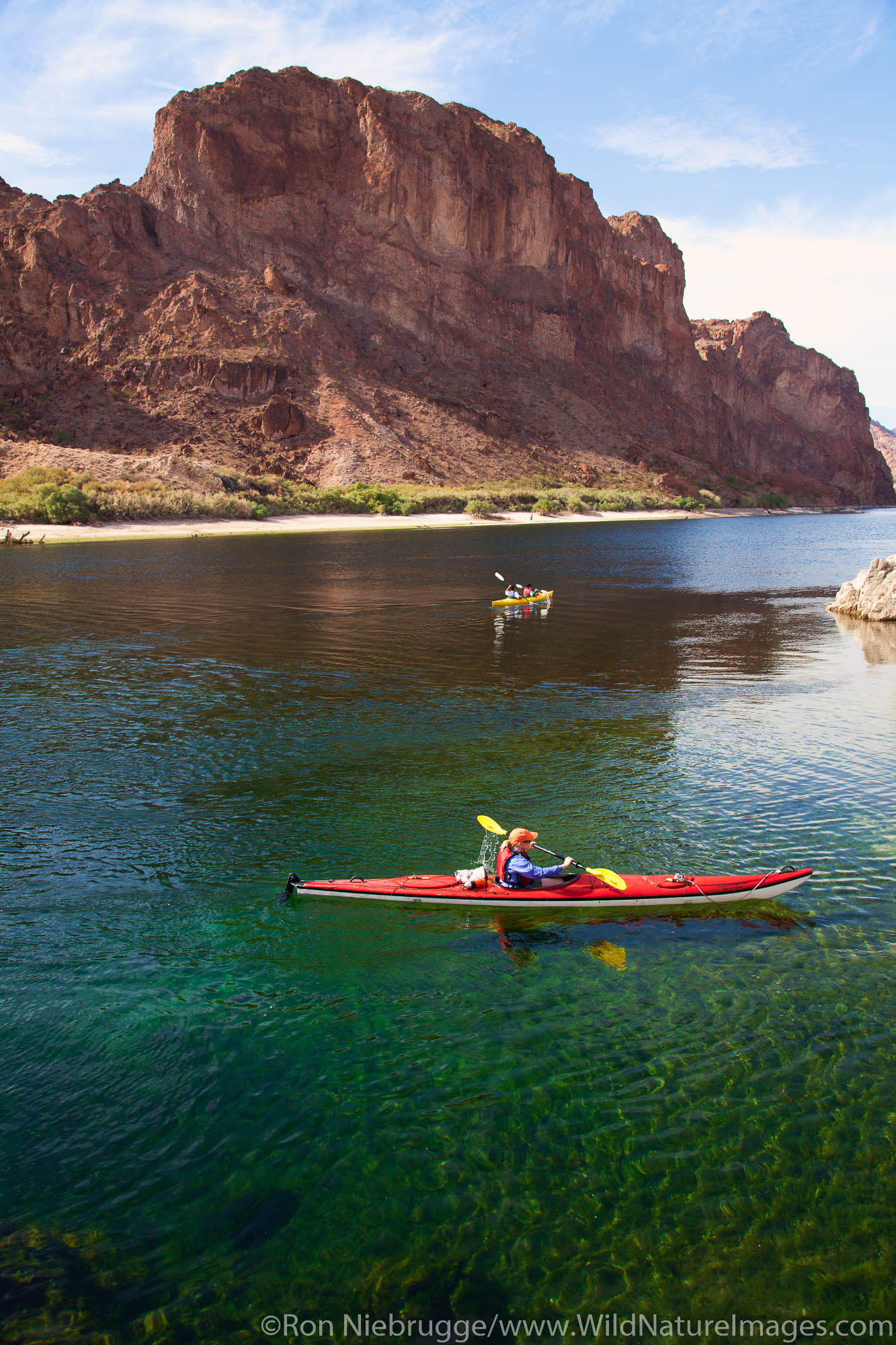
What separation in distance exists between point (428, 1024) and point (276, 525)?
73.4 metres

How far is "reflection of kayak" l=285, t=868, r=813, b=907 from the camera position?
952 centimetres

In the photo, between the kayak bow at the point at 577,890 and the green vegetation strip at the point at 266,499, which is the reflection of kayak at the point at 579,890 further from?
the green vegetation strip at the point at 266,499

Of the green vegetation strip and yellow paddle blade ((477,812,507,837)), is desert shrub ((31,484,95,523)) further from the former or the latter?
yellow paddle blade ((477,812,507,837))

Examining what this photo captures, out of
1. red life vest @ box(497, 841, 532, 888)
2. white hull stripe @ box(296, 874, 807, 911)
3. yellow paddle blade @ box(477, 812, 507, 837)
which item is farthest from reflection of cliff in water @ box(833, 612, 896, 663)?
red life vest @ box(497, 841, 532, 888)

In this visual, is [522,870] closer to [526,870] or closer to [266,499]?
[526,870]

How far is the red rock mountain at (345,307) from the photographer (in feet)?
310

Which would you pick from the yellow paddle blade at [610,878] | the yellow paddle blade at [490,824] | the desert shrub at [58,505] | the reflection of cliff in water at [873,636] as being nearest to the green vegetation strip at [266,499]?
the desert shrub at [58,505]

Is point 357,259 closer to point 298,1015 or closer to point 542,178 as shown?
point 542,178

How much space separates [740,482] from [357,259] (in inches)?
2866

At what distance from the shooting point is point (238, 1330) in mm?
5039

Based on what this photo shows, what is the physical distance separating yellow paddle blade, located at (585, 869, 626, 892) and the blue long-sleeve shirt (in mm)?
388

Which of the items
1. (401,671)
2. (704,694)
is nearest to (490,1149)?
(704,694)

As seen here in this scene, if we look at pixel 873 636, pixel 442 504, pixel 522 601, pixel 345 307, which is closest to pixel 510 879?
pixel 873 636

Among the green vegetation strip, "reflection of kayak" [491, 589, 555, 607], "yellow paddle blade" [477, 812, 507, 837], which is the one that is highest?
the green vegetation strip
